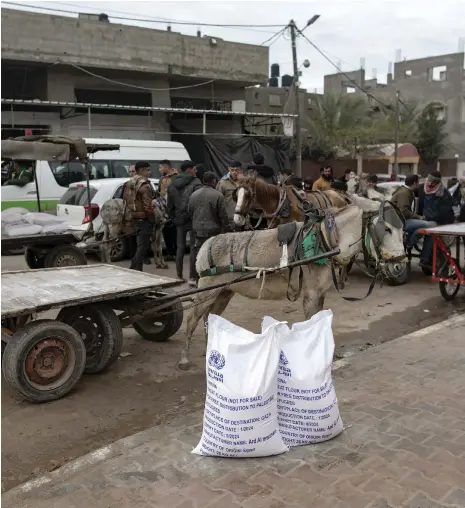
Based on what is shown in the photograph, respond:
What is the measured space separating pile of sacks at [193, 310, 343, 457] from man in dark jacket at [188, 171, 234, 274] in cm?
394

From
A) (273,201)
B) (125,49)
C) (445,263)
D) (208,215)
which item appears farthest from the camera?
(125,49)

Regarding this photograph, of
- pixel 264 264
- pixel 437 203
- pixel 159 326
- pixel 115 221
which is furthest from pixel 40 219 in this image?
pixel 437 203

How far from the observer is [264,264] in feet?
16.5

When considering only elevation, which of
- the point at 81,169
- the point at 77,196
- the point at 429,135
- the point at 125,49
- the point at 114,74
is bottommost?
the point at 77,196

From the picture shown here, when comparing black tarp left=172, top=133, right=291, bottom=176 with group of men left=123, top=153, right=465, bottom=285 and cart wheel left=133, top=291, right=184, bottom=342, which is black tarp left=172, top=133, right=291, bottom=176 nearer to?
group of men left=123, top=153, right=465, bottom=285

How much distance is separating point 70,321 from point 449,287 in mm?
5932

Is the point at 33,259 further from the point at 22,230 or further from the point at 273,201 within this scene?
the point at 273,201

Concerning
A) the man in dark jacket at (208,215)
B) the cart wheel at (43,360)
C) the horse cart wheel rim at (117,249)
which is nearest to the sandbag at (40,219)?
the horse cart wheel rim at (117,249)

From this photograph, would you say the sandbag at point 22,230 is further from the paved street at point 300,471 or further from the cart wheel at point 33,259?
the paved street at point 300,471

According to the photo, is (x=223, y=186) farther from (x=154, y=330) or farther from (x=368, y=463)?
(x=368, y=463)

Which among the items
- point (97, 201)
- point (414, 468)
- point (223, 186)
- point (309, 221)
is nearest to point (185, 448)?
point (414, 468)

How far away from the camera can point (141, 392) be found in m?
4.84

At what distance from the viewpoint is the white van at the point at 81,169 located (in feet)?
40.3

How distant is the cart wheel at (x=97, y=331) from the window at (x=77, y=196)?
20.6 feet
